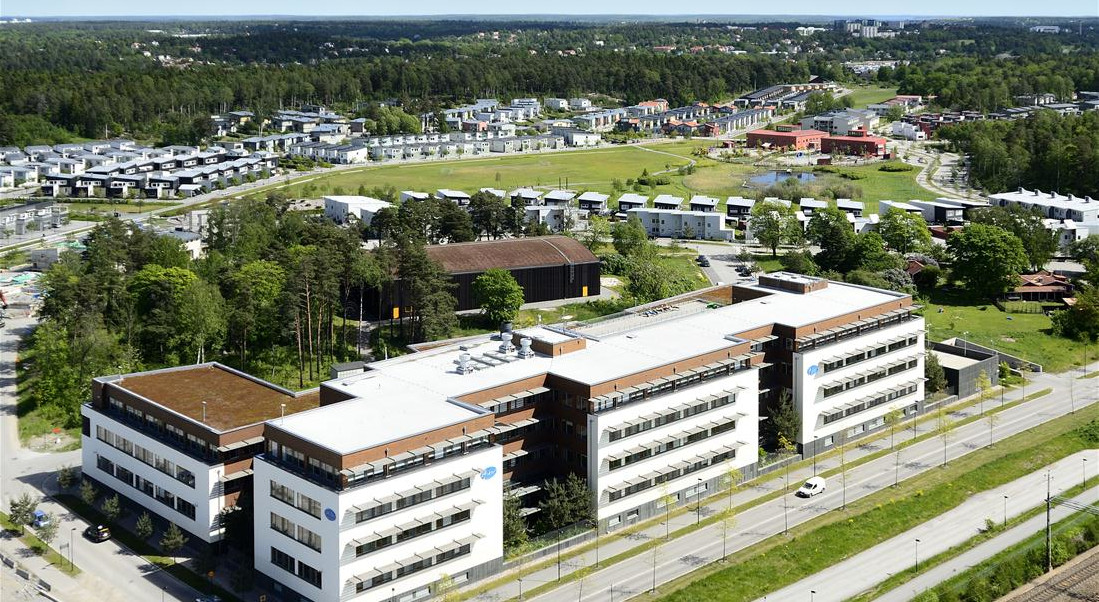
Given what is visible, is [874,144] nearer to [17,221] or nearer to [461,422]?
[17,221]

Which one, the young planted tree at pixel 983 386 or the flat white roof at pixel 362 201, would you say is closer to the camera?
the young planted tree at pixel 983 386

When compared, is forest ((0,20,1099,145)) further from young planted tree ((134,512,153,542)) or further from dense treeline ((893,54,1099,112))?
young planted tree ((134,512,153,542))

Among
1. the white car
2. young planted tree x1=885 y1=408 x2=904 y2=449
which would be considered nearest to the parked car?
the white car

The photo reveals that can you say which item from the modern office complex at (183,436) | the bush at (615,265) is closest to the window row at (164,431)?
the modern office complex at (183,436)

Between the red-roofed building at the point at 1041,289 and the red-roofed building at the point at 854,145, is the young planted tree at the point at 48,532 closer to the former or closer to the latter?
the red-roofed building at the point at 1041,289

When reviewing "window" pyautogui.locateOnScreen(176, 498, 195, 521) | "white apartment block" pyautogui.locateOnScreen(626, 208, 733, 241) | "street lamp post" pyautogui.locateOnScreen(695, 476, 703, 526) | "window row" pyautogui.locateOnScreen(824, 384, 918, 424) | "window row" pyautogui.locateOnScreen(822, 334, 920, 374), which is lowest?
"street lamp post" pyautogui.locateOnScreen(695, 476, 703, 526)

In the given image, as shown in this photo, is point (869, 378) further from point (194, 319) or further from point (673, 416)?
point (194, 319)

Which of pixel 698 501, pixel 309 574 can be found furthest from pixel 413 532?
pixel 698 501
